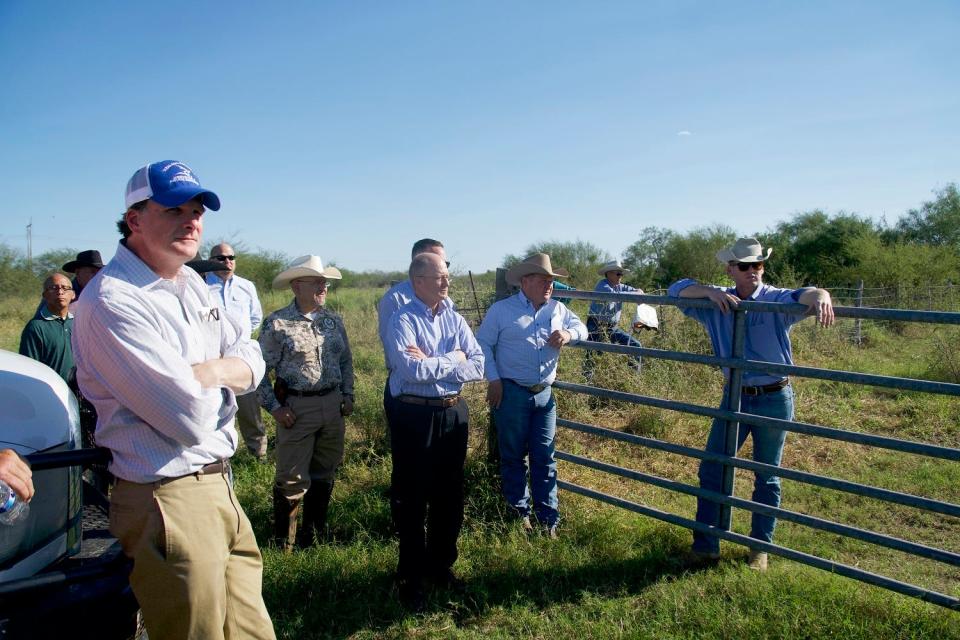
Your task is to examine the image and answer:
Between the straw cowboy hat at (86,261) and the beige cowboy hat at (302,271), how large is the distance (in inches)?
98.5

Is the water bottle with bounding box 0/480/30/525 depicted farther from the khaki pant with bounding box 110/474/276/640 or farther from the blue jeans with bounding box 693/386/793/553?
the blue jeans with bounding box 693/386/793/553

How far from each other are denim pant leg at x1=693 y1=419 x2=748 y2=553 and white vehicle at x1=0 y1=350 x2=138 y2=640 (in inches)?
126

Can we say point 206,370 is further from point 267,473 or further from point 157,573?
point 267,473

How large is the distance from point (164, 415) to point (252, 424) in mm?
4600

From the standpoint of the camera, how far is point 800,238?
2931cm

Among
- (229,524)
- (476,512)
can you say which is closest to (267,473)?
(476,512)

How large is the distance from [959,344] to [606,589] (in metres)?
9.11

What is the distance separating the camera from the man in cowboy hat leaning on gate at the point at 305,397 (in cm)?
438

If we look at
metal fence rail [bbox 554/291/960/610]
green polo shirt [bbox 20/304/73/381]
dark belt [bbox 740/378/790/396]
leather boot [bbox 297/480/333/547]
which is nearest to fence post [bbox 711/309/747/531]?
metal fence rail [bbox 554/291/960/610]

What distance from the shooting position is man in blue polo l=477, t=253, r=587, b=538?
4473 millimetres

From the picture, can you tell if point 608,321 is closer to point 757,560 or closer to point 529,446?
point 529,446

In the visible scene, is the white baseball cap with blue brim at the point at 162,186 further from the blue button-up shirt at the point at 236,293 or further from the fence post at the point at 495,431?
the blue button-up shirt at the point at 236,293

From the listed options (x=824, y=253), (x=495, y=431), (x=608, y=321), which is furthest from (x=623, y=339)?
(x=824, y=253)

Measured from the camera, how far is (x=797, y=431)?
342cm
